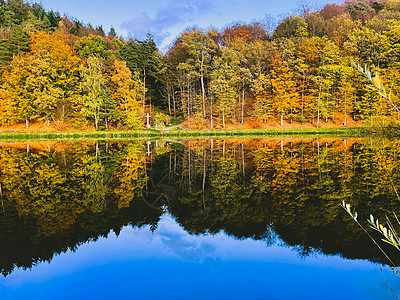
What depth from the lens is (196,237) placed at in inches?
225

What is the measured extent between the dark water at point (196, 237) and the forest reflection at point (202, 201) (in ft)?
0.09

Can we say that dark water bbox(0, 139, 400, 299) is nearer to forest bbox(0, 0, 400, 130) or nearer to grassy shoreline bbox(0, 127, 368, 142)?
grassy shoreline bbox(0, 127, 368, 142)

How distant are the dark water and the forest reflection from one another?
0.03 m

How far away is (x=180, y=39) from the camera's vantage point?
53.2 m

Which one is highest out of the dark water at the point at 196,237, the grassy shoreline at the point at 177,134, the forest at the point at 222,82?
the forest at the point at 222,82

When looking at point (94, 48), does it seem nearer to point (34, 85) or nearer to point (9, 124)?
point (34, 85)

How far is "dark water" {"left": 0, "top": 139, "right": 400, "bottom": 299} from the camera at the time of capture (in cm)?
400

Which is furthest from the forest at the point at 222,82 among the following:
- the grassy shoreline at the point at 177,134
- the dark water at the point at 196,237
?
the dark water at the point at 196,237

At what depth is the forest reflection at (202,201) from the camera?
5.38 metres

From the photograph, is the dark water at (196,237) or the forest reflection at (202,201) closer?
the dark water at (196,237)

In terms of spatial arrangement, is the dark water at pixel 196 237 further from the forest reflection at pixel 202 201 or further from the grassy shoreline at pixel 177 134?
the grassy shoreline at pixel 177 134

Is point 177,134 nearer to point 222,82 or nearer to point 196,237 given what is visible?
point 222,82

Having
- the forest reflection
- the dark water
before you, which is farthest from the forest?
the dark water

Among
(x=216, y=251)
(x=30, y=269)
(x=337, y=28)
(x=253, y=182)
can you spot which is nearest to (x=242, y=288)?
(x=216, y=251)
